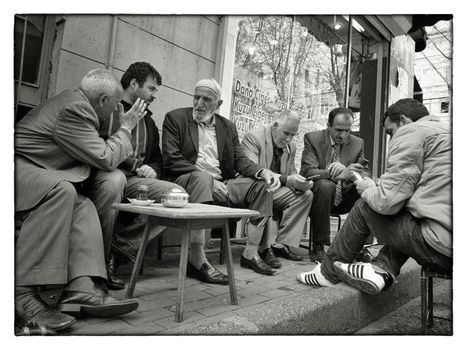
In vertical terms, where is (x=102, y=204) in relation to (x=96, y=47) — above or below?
below

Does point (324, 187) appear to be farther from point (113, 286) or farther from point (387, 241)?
point (113, 286)

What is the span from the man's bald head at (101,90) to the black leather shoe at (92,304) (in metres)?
1.13

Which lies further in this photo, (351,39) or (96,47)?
(351,39)

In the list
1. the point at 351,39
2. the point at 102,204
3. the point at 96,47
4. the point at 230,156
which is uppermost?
the point at 351,39

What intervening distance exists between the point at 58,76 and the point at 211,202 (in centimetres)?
170

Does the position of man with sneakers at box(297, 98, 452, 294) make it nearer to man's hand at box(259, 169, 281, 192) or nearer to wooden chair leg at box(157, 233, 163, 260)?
man's hand at box(259, 169, 281, 192)

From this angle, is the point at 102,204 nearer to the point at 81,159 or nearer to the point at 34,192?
the point at 81,159

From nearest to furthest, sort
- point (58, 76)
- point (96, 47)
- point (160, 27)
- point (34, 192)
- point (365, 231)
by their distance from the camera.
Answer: point (34, 192) → point (365, 231) → point (58, 76) → point (96, 47) → point (160, 27)

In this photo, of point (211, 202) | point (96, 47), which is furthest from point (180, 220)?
point (96, 47)

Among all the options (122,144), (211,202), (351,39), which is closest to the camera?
(122,144)

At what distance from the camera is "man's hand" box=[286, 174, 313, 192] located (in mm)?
3283

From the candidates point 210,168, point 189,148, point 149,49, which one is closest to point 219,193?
point 210,168

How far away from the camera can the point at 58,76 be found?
10.0 feet

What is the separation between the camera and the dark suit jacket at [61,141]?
1998mm
